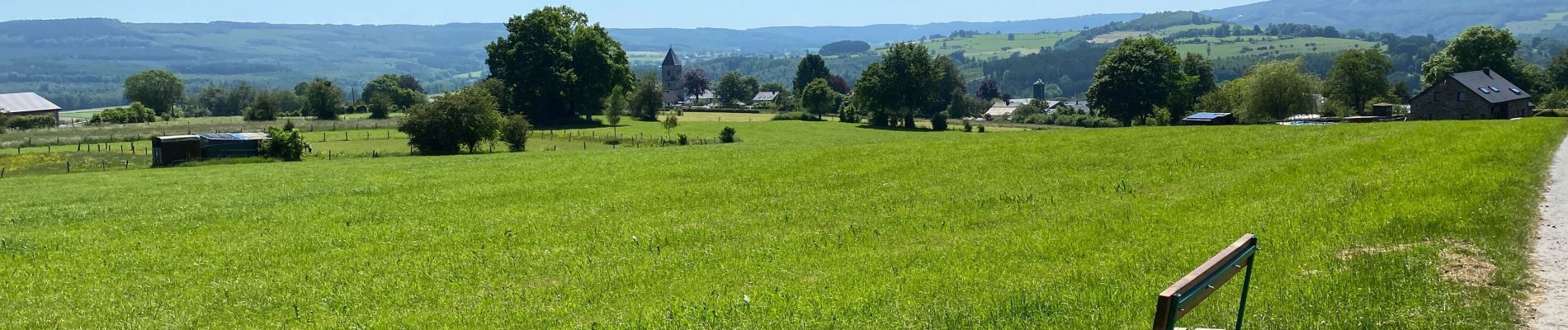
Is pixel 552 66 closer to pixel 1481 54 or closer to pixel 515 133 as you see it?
pixel 515 133

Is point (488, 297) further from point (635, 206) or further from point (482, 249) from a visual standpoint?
point (635, 206)

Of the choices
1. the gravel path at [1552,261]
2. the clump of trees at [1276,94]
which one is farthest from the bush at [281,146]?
the clump of trees at [1276,94]

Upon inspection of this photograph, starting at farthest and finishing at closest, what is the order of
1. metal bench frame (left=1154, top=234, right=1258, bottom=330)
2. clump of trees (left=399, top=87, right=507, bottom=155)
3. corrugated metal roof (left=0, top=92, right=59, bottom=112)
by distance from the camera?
corrugated metal roof (left=0, top=92, right=59, bottom=112) → clump of trees (left=399, top=87, right=507, bottom=155) → metal bench frame (left=1154, top=234, right=1258, bottom=330)

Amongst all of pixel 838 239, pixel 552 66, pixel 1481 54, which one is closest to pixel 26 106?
pixel 552 66

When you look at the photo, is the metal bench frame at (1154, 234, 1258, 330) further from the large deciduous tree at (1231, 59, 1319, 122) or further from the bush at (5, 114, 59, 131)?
the bush at (5, 114, 59, 131)

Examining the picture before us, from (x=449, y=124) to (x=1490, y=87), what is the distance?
85328 millimetres

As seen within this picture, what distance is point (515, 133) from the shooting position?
6850 centimetres

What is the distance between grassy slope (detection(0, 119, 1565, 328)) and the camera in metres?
10.9

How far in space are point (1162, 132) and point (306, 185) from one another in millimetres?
28121

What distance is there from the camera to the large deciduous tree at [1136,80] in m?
101

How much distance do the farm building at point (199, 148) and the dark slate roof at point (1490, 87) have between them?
93316mm

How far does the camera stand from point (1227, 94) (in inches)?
4146

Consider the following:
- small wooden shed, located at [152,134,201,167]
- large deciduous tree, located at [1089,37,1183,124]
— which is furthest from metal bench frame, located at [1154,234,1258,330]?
large deciduous tree, located at [1089,37,1183,124]

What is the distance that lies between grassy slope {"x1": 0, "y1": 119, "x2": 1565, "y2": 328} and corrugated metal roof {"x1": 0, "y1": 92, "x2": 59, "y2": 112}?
126398mm
